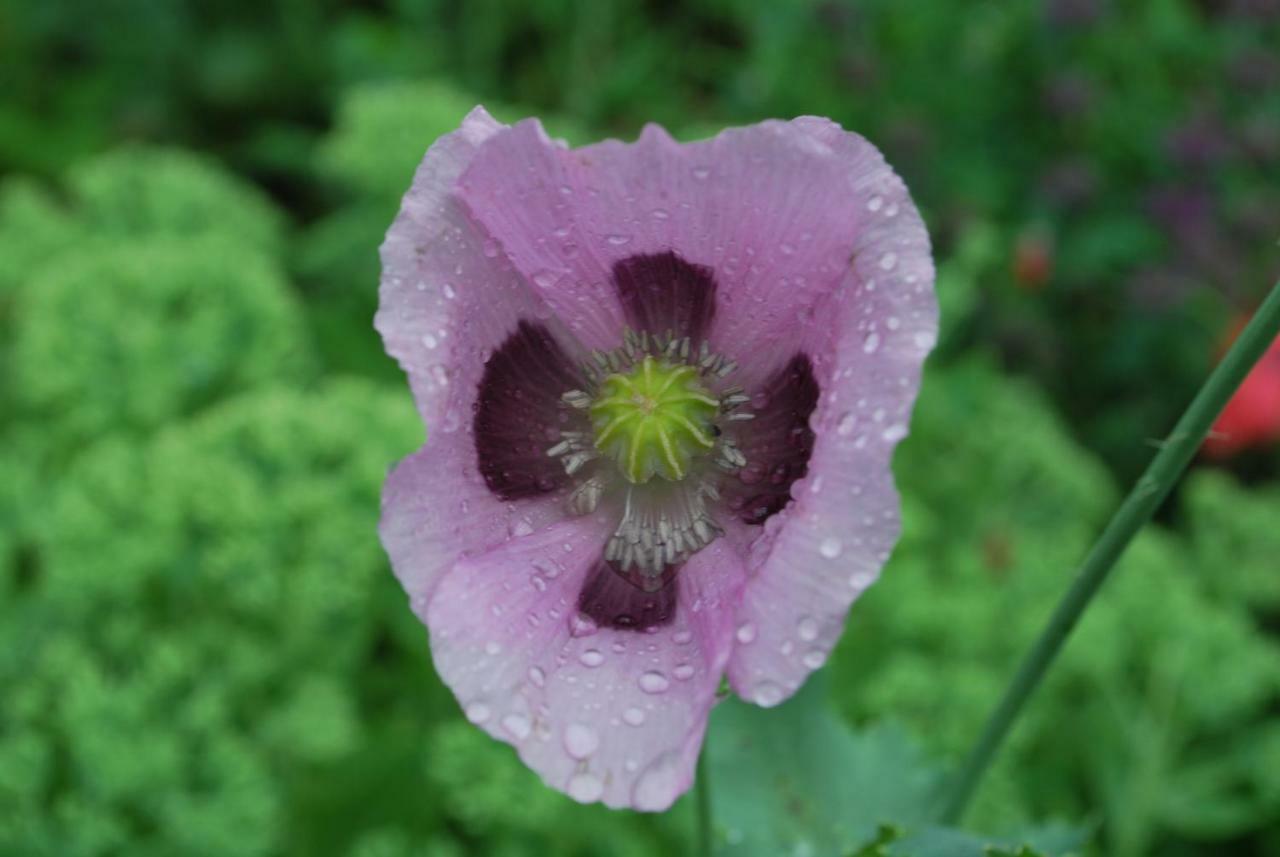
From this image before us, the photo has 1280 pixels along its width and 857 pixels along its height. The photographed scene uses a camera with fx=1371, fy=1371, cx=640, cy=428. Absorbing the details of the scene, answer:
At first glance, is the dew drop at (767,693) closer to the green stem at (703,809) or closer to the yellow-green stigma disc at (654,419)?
the green stem at (703,809)

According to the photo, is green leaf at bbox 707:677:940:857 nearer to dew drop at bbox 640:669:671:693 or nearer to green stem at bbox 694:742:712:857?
green stem at bbox 694:742:712:857

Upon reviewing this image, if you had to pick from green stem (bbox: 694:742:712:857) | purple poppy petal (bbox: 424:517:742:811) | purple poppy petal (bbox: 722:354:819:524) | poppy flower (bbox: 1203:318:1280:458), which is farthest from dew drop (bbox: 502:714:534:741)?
poppy flower (bbox: 1203:318:1280:458)

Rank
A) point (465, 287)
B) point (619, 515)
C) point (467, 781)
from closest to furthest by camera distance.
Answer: point (465, 287) < point (619, 515) < point (467, 781)

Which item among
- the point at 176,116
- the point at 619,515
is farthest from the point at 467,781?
the point at 176,116

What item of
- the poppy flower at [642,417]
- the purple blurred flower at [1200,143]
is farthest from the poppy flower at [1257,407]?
the poppy flower at [642,417]

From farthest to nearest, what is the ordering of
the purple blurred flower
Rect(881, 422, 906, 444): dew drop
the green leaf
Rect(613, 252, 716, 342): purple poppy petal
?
the purple blurred flower, the green leaf, Rect(613, 252, 716, 342): purple poppy petal, Rect(881, 422, 906, 444): dew drop

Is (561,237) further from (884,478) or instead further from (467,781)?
(467,781)
